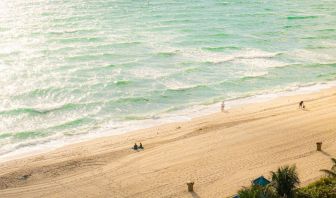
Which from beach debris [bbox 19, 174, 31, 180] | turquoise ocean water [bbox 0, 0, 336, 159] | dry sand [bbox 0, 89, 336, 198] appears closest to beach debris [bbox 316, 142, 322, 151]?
dry sand [bbox 0, 89, 336, 198]

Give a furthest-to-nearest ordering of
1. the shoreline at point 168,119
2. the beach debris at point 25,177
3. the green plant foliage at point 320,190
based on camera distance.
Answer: the shoreline at point 168,119 → the beach debris at point 25,177 → the green plant foliage at point 320,190

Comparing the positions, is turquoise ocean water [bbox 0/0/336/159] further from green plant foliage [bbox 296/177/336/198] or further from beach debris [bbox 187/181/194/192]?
green plant foliage [bbox 296/177/336/198]

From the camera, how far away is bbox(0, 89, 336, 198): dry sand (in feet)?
88.5

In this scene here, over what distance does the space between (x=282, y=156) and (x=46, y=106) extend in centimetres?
2045

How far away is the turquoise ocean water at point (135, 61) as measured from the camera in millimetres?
39469

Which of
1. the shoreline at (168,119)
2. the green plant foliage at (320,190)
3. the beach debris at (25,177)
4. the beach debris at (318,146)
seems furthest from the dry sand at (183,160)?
the green plant foliage at (320,190)

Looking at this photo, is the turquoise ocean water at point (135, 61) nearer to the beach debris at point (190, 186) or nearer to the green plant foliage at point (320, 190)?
the beach debris at point (190, 186)

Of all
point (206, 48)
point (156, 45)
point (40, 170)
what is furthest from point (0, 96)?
point (206, 48)

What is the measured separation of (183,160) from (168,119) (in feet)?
30.7

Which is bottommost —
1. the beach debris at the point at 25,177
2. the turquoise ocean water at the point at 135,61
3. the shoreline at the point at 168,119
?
the beach debris at the point at 25,177

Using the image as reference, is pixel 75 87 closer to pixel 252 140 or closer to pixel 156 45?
pixel 156 45

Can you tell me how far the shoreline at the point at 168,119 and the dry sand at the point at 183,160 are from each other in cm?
103

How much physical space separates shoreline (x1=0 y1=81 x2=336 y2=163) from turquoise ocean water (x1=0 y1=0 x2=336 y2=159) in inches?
9.7

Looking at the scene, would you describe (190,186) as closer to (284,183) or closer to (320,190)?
(284,183)
